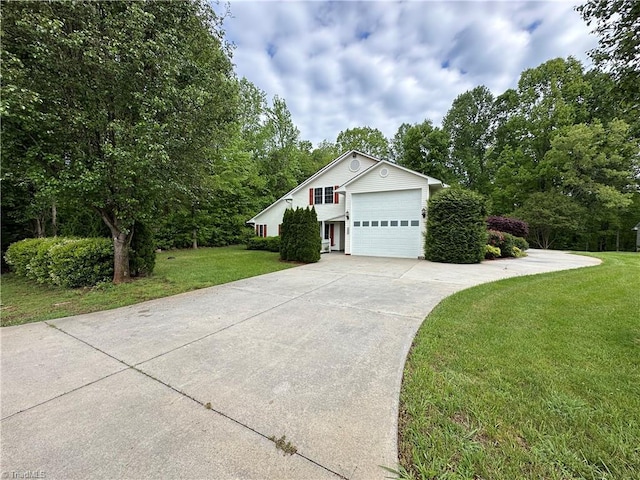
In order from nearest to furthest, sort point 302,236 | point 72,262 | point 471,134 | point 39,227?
1. point 72,262
2. point 39,227
3. point 302,236
4. point 471,134

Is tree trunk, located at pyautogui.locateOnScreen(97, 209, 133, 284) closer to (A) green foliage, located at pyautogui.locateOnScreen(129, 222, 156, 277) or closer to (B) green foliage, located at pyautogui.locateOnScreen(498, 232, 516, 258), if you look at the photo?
(A) green foliage, located at pyautogui.locateOnScreen(129, 222, 156, 277)

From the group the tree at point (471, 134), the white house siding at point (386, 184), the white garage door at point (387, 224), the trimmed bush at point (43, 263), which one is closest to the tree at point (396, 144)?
the tree at point (471, 134)

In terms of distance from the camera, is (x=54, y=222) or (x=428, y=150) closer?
(x=54, y=222)

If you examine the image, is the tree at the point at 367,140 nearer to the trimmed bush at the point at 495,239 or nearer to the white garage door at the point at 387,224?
the white garage door at the point at 387,224

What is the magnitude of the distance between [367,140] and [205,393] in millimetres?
31373

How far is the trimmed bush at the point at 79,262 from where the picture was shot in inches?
263

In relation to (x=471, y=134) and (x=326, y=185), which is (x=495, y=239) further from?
(x=471, y=134)

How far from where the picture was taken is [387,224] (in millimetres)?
13375

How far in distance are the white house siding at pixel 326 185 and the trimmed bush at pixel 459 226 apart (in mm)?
5908

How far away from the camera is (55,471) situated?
161 centimetres

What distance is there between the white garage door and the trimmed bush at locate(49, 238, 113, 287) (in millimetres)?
10755

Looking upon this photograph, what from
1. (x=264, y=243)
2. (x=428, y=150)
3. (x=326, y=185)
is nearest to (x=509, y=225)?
(x=428, y=150)

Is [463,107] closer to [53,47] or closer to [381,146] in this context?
[381,146]

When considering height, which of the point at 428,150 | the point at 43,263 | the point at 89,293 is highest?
the point at 428,150
